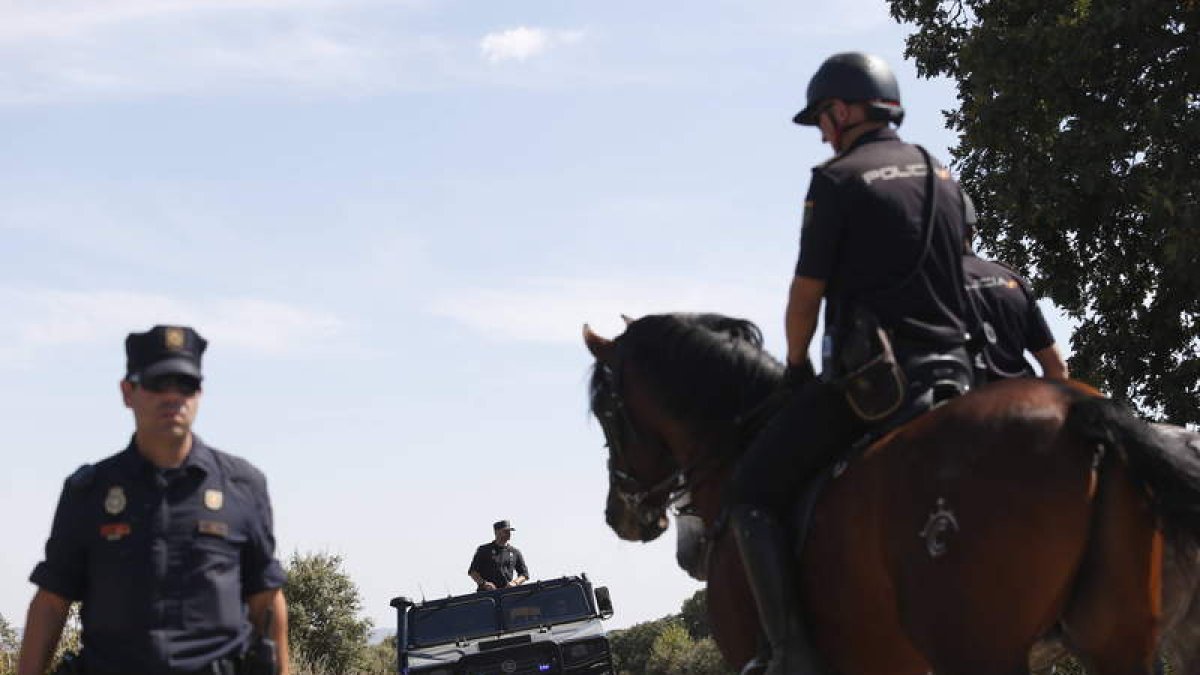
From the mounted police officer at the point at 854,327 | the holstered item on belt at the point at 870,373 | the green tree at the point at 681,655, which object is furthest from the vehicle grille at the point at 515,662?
the green tree at the point at 681,655

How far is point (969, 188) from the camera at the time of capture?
75.8ft

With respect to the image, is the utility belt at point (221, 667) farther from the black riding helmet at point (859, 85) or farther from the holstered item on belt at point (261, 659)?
the black riding helmet at point (859, 85)

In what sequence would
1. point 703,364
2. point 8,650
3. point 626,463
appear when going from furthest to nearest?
point 8,650, point 626,463, point 703,364

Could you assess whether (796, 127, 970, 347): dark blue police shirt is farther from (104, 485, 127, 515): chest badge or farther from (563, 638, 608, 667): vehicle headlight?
(563, 638, 608, 667): vehicle headlight

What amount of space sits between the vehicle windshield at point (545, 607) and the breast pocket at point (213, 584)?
52.4 feet

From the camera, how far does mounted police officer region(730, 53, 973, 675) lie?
20.1 ft

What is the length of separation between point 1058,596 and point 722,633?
5.18 ft

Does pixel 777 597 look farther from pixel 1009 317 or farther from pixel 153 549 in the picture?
pixel 1009 317

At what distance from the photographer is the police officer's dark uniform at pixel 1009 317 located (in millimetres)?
7801

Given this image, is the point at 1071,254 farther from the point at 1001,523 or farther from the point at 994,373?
the point at 1001,523

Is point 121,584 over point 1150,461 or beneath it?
over

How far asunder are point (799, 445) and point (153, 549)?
7.34 feet

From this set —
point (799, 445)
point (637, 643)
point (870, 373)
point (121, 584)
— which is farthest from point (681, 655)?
point (121, 584)

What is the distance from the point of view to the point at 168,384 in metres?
5.34
